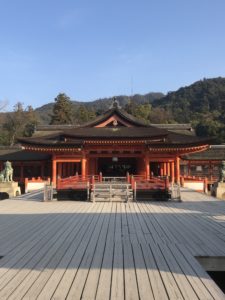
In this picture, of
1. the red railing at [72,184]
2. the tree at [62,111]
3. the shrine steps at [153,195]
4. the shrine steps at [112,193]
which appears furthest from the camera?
the tree at [62,111]

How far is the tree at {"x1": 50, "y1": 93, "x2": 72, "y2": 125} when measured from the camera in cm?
8262

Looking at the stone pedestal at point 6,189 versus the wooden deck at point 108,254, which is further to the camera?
the stone pedestal at point 6,189

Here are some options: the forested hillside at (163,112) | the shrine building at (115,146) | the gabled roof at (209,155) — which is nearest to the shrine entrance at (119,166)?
the shrine building at (115,146)

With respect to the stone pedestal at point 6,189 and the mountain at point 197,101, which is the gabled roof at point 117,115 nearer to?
the stone pedestal at point 6,189

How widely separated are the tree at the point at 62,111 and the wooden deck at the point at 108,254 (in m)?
70.5

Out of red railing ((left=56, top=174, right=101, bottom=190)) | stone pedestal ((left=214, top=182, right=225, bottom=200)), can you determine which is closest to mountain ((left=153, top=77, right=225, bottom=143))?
stone pedestal ((left=214, top=182, right=225, bottom=200))

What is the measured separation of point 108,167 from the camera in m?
31.3

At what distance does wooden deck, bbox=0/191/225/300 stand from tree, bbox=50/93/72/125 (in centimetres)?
7051

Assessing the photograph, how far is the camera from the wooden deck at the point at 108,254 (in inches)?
210

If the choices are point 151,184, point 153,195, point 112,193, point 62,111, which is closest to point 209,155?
point 151,184

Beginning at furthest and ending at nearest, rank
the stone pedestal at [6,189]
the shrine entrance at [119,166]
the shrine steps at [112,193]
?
the shrine entrance at [119,166]
the stone pedestal at [6,189]
the shrine steps at [112,193]

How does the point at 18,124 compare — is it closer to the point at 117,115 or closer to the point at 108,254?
the point at 117,115

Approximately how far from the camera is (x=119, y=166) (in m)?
31.5

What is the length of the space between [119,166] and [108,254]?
24.1m
